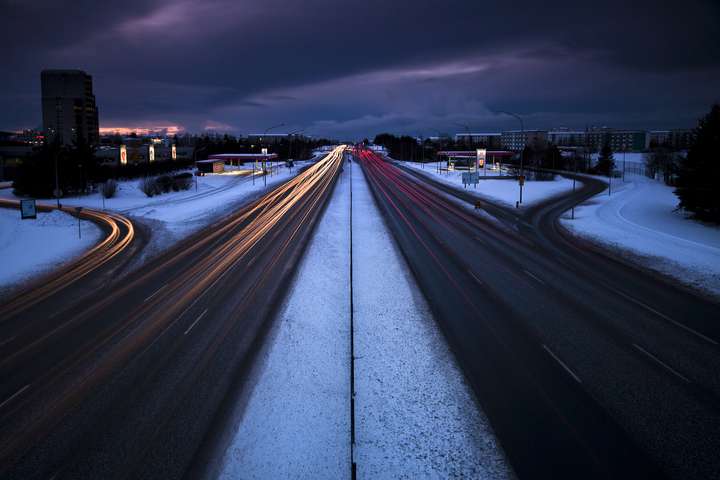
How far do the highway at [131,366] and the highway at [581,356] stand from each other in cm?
702

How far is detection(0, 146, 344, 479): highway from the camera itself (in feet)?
31.5

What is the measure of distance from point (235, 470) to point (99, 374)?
621 cm

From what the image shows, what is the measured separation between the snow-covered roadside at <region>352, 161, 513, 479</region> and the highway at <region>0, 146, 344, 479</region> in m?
3.52

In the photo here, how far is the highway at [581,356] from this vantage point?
9578mm

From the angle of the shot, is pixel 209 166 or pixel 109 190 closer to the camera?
pixel 109 190

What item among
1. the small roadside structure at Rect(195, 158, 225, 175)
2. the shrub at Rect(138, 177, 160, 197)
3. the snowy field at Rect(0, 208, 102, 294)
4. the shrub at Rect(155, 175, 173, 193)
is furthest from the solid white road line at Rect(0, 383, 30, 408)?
the small roadside structure at Rect(195, 158, 225, 175)

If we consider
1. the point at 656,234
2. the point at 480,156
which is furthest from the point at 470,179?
the point at 656,234

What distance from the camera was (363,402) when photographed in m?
11.7

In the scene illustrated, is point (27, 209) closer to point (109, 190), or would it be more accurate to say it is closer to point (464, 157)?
point (109, 190)

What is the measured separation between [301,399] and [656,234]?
30128 mm

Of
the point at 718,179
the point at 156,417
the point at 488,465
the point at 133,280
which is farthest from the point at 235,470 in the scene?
the point at 718,179

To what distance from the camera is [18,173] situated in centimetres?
5994

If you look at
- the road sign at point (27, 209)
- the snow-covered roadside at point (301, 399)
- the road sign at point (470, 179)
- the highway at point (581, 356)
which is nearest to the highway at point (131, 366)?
the snow-covered roadside at point (301, 399)

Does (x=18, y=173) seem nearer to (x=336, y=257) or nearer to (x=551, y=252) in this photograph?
(x=336, y=257)
